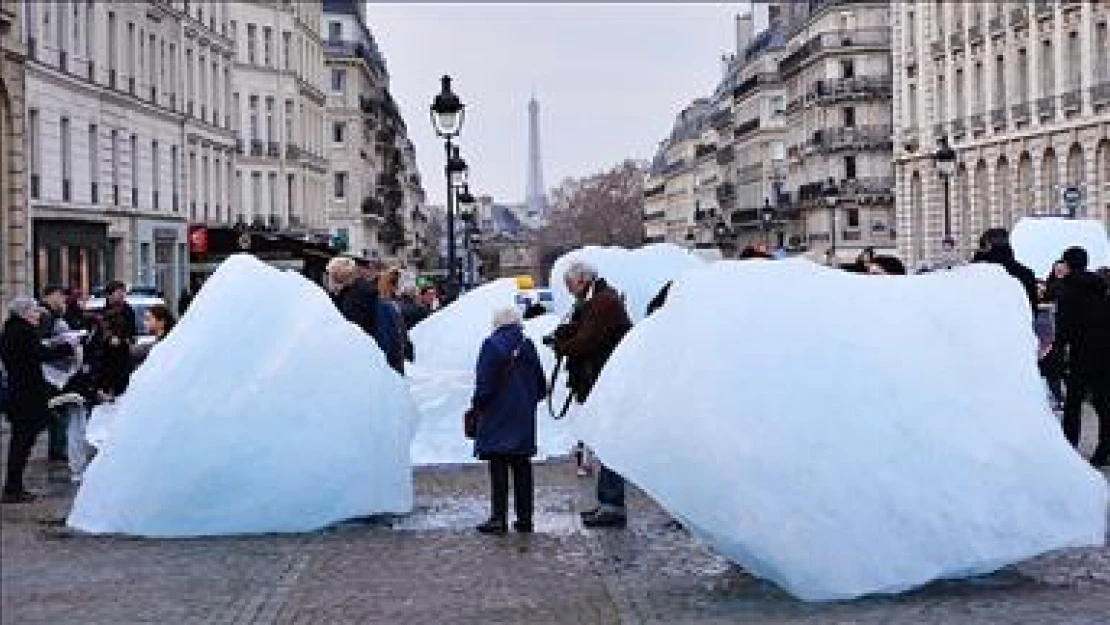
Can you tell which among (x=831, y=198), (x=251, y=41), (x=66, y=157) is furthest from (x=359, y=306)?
(x=831, y=198)

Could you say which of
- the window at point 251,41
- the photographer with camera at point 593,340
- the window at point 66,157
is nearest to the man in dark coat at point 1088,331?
the photographer with camera at point 593,340

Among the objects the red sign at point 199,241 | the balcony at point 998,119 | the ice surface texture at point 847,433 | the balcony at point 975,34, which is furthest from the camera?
the balcony at point 975,34

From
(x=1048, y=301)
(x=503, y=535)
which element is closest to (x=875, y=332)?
(x=503, y=535)

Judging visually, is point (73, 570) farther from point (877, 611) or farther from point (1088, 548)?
point (1088, 548)

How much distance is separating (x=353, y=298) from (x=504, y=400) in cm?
311

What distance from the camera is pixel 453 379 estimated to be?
2347cm

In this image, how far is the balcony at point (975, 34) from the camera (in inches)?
3049

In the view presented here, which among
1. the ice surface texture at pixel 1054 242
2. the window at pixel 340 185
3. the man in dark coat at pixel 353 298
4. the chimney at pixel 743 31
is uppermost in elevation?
the chimney at pixel 743 31

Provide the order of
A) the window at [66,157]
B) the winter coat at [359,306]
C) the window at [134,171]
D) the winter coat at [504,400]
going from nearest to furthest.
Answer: the winter coat at [504,400]
the winter coat at [359,306]
the window at [66,157]
the window at [134,171]

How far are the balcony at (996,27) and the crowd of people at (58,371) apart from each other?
181 feet

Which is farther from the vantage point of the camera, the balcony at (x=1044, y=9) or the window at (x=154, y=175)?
the balcony at (x=1044, y=9)

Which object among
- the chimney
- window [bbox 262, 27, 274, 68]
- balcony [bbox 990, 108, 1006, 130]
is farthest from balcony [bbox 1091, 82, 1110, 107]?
the chimney

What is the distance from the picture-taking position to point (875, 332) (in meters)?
12.8

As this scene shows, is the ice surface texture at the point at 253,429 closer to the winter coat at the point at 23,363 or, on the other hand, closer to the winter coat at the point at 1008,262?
the winter coat at the point at 23,363
